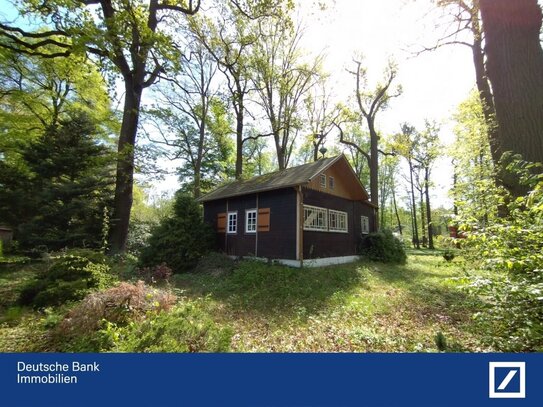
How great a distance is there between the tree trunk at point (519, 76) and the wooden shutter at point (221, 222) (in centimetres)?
1303

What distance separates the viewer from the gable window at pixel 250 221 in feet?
45.4

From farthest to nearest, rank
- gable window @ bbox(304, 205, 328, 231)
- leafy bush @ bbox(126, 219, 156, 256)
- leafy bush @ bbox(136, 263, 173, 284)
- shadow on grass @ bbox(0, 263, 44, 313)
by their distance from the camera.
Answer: leafy bush @ bbox(126, 219, 156, 256)
gable window @ bbox(304, 205, 328, 231)
leafy bush @ bbox(136, 263, 173, 284)
shadow on grass @ bbox(0, 263, 44, 313)

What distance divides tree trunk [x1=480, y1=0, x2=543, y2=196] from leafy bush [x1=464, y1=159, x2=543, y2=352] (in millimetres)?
1300

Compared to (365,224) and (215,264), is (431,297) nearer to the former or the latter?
(215,264)

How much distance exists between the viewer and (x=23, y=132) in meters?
17.6

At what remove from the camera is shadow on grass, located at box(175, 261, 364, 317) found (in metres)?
7.90

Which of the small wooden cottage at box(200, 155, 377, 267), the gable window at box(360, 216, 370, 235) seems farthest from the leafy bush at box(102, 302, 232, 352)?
the gable window at box(360, 216, 370, 235)

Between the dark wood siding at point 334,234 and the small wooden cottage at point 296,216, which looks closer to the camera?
the small wooden cottage at point 296,216

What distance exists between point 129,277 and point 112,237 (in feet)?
13.0

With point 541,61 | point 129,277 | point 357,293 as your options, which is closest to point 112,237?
point 129,277

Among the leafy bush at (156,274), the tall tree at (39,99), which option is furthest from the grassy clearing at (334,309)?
the tall tree at (39,99)

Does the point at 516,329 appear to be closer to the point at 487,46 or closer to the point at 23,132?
the point at 487,46

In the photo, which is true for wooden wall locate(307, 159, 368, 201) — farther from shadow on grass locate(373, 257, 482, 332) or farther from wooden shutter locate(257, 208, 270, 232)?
shadow on grass locate(373, 257, 482, 332)

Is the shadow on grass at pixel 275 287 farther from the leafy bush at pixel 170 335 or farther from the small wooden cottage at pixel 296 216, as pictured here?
the leafy bush at pixel 170 335
